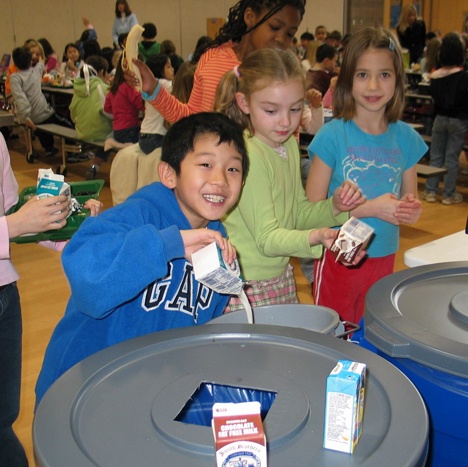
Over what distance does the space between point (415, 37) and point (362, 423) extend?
986cm

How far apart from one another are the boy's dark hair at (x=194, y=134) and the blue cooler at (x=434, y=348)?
487 millimetres

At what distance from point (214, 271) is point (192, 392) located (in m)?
0.23

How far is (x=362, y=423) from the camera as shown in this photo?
847 millimetres

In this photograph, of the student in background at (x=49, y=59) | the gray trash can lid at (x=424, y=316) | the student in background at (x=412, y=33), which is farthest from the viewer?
the student in background at (x=49, y=59)

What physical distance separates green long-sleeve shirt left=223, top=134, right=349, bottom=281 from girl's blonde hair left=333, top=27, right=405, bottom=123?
34 cm

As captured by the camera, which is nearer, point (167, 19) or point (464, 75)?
point (464, 75)

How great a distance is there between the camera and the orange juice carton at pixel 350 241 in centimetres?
137

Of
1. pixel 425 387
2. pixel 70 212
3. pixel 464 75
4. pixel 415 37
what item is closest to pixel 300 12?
pixel 70 212

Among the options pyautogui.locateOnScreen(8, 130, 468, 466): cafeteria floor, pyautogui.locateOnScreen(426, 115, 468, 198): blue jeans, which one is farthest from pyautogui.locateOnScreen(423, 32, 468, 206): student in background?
pyautogui.locateOnScreen(8, 130, 468, 466): cafeteria floor

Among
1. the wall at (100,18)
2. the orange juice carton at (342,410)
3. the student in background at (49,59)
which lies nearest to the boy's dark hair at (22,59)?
the student in background at (49,59)

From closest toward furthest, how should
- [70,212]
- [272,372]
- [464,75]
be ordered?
[272,372] < [70,212] < [464,75]

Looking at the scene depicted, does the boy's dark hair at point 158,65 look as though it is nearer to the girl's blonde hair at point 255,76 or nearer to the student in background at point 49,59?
the girl's blonde hair at point 255,76

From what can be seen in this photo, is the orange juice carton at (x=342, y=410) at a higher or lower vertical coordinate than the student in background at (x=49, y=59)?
lower

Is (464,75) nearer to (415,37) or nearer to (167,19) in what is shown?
(415,37)
